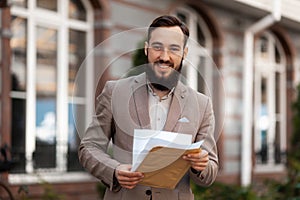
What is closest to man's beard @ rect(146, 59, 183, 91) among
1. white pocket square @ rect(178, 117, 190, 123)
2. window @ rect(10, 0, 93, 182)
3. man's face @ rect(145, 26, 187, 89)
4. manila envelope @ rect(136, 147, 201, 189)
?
man's face @ rect(145, 26, 187, 89)

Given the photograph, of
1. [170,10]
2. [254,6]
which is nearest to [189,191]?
[170,10]

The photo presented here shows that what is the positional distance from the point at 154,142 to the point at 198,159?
0.58 feet

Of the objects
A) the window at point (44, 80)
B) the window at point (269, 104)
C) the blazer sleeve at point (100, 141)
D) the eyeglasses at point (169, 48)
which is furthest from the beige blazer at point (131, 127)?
the window at point (269, 104)

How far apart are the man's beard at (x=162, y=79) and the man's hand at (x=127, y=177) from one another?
31 cm

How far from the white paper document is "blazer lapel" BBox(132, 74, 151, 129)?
0.19ft

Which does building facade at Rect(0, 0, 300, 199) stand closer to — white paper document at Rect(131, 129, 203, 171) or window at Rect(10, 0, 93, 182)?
window at Rect(10, 0, 93, 182)

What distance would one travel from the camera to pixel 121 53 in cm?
263

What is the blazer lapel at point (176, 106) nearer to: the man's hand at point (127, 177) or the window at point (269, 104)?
the man's hand at point (127, 177)

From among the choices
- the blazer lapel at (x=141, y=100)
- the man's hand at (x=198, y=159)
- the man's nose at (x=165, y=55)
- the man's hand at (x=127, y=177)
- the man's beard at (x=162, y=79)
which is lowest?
the man's hand at (x=127, y=177)

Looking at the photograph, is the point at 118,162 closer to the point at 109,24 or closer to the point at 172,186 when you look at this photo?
the point at 172,186

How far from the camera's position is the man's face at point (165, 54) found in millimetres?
2330

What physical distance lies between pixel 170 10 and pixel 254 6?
6.46 ft

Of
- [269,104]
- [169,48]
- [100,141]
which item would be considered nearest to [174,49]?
[169,48]

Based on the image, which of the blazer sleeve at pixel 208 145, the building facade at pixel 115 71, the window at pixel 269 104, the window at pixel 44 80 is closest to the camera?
the blazer sleeve at pixel 208 145
